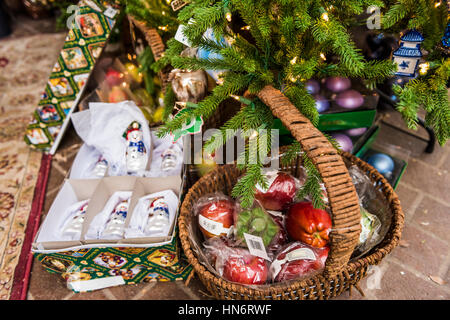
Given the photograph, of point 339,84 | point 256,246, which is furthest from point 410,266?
point 339,84

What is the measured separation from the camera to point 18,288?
1382 mm

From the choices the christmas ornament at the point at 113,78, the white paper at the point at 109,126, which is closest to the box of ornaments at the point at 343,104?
the white paper at the point at 109,126

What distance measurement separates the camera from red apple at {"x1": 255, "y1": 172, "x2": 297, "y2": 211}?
1219 mm

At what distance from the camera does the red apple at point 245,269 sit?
3.48ft

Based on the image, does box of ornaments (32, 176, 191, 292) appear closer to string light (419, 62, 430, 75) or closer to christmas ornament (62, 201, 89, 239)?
christmas ornament (62, 201, 89, 239)

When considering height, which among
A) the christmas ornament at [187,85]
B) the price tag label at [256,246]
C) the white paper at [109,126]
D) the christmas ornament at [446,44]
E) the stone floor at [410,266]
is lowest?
the stone floor at [410,266]

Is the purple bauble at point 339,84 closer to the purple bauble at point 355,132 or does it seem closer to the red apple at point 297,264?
the purple bauble at point 355,132

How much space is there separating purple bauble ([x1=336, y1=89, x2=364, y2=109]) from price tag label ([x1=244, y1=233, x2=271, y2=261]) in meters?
0.75

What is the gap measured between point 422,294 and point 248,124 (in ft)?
3.12

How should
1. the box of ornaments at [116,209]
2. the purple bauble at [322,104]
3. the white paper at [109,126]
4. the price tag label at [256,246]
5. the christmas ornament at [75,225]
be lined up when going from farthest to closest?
the white paper at [109,126] < the purple bauble at [322,104] < the christmas ornament at [75,225] < the box of ornaments at [116,209] < the price tag label at [256,246]

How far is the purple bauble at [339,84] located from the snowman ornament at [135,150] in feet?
2.90

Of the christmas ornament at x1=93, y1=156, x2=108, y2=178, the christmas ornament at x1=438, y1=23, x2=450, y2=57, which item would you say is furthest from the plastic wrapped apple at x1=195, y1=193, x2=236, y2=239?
the christmas ornament at x1=438, y1=23, x2=450, y2=57

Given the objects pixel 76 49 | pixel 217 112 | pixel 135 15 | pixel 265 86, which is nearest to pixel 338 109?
pixel 217 112

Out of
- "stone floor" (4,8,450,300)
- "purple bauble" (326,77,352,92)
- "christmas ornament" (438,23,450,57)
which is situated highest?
"christmas ornament" (438,23,450,57)
